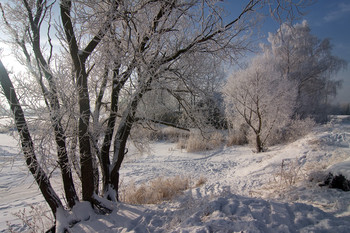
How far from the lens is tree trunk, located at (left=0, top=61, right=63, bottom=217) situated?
91.6 inches

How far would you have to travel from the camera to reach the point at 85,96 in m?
2.67

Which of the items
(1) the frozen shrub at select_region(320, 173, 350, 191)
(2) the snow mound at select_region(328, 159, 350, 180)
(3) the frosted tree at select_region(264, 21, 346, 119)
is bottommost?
(1) the frozen shrub at select_region(320, 173, 350, 191)

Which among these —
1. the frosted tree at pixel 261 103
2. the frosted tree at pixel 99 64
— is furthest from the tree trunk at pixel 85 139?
the frosted tree at pixel 261 103

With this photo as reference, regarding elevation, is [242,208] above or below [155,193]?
above

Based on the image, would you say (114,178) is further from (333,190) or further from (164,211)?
(333,190)

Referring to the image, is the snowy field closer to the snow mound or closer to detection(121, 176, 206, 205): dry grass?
the snow mound

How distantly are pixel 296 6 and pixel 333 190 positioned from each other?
2.74 meters

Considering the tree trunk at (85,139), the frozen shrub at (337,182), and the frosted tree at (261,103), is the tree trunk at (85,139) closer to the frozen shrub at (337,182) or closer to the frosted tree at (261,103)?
the frozen shrub at (337,182)

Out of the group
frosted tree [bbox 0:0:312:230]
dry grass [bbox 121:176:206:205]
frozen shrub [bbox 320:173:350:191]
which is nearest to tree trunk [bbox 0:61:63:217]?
frosted tree [bbox 0:0:312:230]

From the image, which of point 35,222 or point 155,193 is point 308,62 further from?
point 35,222

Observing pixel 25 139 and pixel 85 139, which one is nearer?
pixel 25 139

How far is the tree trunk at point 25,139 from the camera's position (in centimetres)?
233

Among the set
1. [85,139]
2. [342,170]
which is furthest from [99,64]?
[342,170]

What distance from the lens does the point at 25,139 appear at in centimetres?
239
